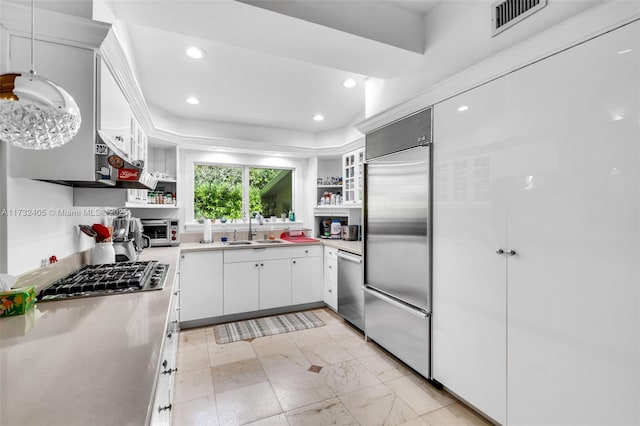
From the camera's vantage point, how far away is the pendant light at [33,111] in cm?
79

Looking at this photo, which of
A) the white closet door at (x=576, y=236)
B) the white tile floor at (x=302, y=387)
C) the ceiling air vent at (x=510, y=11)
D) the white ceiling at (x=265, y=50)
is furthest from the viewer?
the white tile floor at (x=302, y=387)

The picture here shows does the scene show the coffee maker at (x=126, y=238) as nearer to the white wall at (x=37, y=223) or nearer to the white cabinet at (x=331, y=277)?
the white wall at (x=37, y=223)

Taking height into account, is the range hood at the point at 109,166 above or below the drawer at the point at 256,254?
above

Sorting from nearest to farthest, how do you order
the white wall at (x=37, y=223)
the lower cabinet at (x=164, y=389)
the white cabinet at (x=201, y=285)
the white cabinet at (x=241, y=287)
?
the lower cabinet at (x=164, y=389)
the white wall at (x=37, y=223)
the white cabinet at (x=201, y=285)
the white cabinet at (x=241, y=287)

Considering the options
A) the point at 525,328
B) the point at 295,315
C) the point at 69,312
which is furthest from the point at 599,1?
the point at 295,315

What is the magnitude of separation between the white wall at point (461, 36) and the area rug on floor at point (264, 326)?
246 cm

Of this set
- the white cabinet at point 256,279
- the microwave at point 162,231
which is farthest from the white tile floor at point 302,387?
the microwave at point 162,231

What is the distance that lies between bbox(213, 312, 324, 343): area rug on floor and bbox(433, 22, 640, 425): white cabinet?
1.73 m

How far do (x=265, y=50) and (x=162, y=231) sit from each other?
2.55 meters

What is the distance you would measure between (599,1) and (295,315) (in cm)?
349

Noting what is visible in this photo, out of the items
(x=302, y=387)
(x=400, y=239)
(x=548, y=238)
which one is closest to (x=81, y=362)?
(x=302, y=387)

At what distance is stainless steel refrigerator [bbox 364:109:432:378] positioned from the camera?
2080 mm

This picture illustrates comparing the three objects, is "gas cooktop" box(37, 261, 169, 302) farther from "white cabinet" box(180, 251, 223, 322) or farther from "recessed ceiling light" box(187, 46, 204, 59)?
"recessed ceiling light" box(187, 46, 204, 59)

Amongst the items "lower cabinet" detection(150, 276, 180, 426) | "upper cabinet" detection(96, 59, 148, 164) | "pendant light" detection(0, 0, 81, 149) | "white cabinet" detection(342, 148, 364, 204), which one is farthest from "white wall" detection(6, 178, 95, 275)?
"white cabinet" detection(342, 148, 364, 204)
